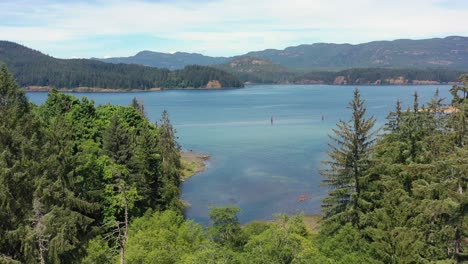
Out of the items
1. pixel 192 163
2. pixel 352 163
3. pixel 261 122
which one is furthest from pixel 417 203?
pixel 261 122

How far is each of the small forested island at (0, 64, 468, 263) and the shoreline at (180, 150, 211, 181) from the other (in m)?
38.7

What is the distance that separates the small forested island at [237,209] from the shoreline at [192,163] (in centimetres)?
3874

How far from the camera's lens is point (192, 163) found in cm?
8606

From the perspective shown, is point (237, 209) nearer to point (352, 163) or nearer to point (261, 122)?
point (352, 163)

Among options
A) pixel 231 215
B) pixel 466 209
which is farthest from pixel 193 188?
pixel 466 209

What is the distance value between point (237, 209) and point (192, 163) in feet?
183

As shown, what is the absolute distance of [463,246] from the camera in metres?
22.7

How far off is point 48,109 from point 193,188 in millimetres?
25316

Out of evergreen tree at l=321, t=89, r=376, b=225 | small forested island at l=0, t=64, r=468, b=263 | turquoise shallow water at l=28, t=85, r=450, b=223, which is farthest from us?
turquoise shallow water at l=28, t=85, r=450, b=223

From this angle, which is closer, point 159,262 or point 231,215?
point 159,262

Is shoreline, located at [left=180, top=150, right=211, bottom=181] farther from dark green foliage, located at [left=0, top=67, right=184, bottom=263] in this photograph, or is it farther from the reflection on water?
the reflection on water

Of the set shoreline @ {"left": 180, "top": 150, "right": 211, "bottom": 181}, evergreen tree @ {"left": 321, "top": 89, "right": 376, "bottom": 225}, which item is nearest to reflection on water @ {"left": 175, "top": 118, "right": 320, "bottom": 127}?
shoreline @ {"left": 180, "top": 150, "right": 211, "bottom": 181}

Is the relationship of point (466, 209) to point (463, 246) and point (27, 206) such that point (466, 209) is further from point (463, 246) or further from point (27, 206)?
point (27, 206)

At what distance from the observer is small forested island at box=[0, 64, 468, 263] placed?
66.3ft
